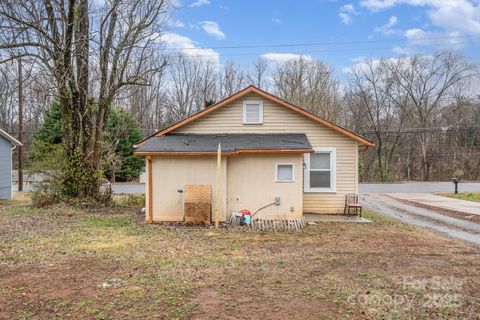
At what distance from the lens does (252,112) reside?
1229 cm

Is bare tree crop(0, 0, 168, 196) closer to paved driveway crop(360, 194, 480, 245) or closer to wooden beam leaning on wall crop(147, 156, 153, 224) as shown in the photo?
wooden beam leaning on wall crop(147, 156, 153, 224)

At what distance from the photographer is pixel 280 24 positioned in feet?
71.9

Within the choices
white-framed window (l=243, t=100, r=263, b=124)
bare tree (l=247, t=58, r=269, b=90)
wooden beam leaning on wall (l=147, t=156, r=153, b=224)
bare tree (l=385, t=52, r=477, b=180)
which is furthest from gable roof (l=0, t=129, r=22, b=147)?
bare tree (l=385, t=52, r=477, b=180)

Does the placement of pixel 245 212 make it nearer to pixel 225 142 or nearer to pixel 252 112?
pixel 225 142

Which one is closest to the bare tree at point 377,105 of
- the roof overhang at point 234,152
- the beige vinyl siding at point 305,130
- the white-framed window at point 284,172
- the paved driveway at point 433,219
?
the paved driveway at point 433,219

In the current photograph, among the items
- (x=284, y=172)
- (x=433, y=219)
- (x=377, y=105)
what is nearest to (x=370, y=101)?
(x=377, y=105)

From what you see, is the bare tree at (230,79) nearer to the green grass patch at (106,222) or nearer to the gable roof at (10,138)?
the gable roof at (10,138)

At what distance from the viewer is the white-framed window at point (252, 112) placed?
1223 centimetres

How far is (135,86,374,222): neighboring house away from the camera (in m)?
10.5

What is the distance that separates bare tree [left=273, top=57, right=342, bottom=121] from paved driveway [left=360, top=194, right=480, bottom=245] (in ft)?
59.2

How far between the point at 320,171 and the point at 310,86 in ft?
78.5

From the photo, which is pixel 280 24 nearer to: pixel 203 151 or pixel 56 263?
pixel 203 151

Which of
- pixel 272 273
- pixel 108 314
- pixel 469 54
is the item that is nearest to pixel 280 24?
pixel 272 273

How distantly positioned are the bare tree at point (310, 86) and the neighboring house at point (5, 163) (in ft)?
75.4
